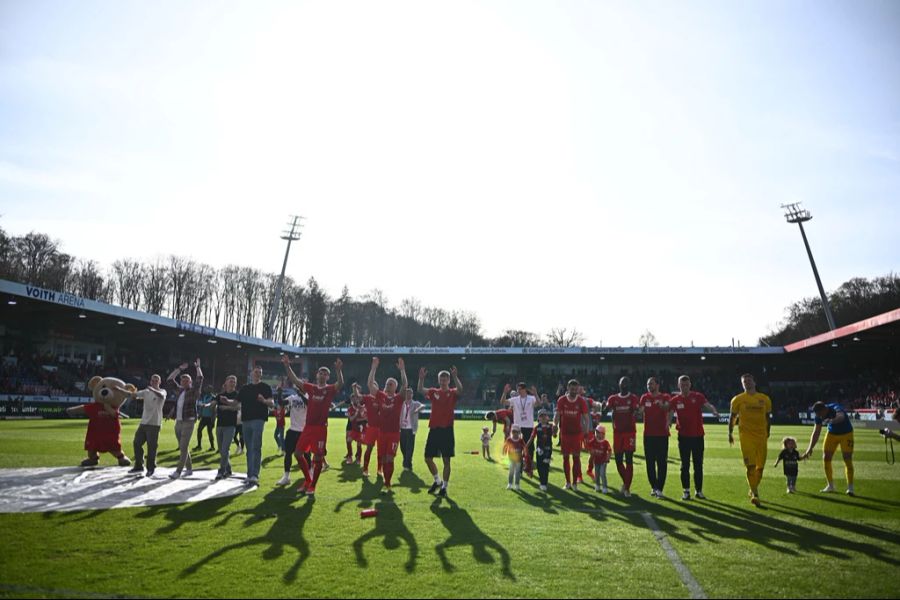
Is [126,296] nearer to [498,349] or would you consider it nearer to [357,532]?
[498,349]

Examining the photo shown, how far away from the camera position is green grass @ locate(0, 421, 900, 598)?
17.4 ft

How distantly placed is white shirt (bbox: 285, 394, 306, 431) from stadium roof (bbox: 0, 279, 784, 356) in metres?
27.4

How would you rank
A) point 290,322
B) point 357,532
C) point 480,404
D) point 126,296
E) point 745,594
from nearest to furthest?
point 745,594 → point 357,532 → point 480,404 → point 126,296 → point 290,322

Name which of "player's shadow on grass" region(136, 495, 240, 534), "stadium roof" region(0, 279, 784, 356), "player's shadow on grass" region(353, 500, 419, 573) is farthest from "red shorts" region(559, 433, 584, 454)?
"stadium roof" region(0, 279, 784, 356)

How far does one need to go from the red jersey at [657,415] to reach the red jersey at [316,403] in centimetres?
619

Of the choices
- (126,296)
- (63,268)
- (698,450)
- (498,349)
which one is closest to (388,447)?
(698,450)

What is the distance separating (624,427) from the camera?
37.2 ft

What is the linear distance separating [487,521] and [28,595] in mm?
5507

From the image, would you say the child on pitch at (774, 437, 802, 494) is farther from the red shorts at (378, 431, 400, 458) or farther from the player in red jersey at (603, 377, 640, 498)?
the red shorts at (378, 431, 400, 458)

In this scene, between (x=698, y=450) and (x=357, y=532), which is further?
(x=698, y=450)

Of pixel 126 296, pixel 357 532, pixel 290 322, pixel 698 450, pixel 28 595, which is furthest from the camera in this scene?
pixel 290 322

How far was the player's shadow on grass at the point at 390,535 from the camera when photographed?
20.3 ft

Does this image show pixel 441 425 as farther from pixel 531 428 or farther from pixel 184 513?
pixel 184 513

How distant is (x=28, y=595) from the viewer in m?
4.84
